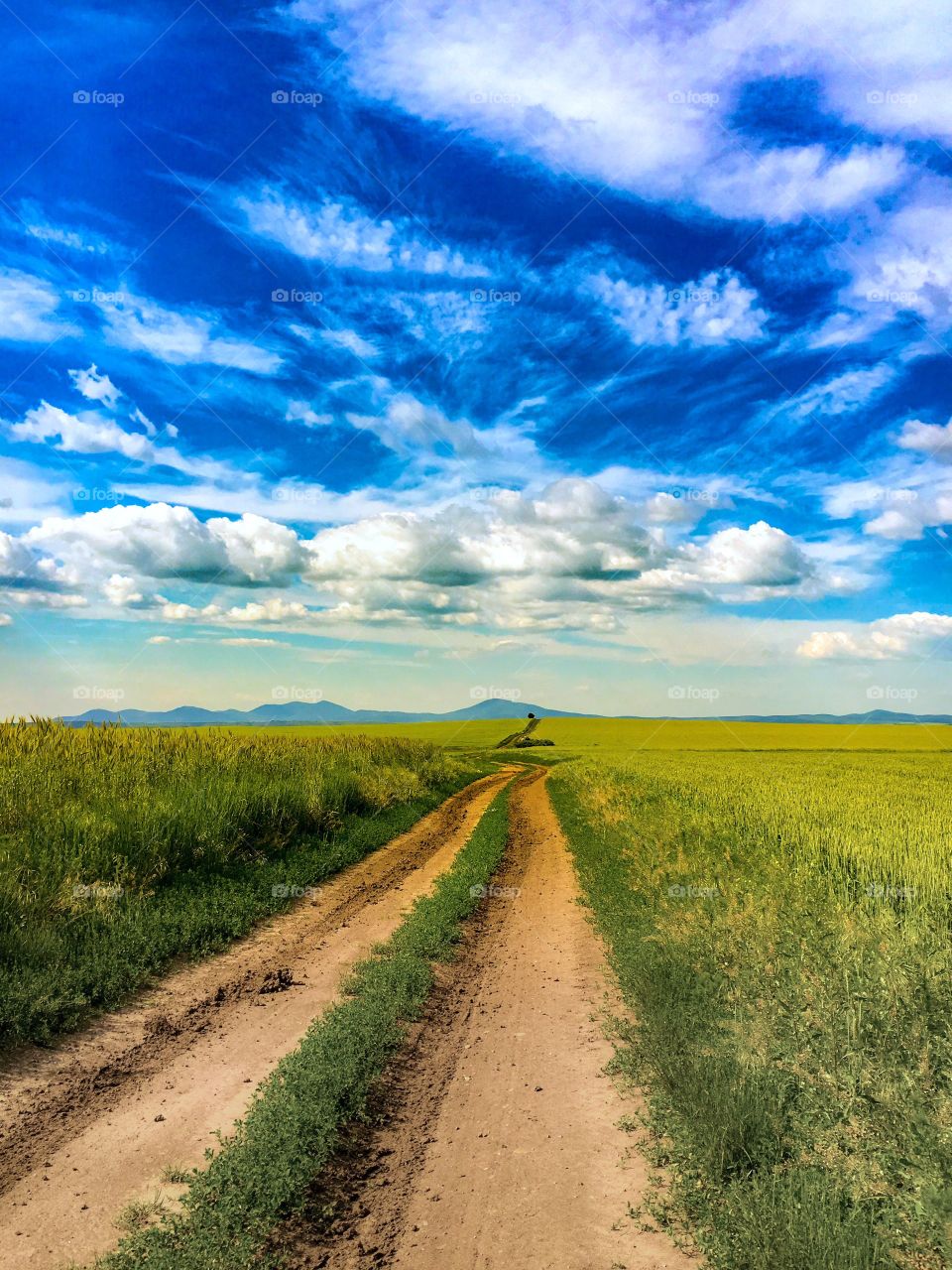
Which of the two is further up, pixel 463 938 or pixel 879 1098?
pixel 879 1098

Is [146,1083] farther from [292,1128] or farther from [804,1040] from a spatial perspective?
[804,1040]

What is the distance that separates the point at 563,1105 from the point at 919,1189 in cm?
245

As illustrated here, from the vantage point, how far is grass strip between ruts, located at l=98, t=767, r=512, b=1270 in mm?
3795

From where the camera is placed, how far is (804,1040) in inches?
214

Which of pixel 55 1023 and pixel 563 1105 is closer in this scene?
pixel 563 1105

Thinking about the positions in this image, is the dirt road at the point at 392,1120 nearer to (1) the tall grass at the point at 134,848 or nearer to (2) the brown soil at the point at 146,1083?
(2) the brown soil at the point at 146,1083

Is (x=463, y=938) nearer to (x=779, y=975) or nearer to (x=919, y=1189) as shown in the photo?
(x=779, y=975)

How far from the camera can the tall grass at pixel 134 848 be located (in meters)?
7.26

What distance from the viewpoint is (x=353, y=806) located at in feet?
64.5

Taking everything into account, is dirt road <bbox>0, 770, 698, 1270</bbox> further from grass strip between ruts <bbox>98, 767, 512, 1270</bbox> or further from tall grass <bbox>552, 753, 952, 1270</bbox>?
tall grass <bbox>552, 753, 952, 1270</bbox>

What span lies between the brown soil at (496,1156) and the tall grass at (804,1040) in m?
0.43

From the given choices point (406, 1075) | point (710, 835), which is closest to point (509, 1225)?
point (406, 1075)

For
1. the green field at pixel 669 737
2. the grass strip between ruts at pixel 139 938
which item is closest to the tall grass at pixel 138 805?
the grass strip between ruts at pixel 139 938

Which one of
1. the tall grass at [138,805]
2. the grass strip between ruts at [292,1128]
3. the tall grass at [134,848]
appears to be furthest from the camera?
the tall grass at [138,805]
